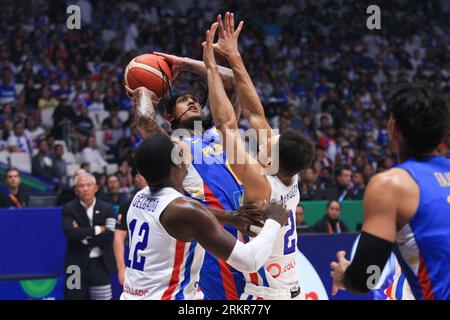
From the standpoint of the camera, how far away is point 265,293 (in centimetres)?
494

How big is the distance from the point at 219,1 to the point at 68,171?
8.69 meters

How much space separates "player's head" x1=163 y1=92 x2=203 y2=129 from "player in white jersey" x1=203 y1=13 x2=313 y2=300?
382 mm

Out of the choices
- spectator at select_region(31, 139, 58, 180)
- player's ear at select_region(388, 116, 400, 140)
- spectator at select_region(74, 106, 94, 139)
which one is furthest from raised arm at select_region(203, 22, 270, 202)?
spectator at select_region(74, 106, 94, 139)

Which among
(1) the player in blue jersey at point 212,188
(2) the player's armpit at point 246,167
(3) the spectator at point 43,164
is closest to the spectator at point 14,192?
(3) the spectator at point 43,164

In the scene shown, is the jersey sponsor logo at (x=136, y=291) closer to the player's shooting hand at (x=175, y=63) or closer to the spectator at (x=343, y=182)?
the player's shooting hand at (x=175, y=63)

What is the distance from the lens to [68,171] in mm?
12656

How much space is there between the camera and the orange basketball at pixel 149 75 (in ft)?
17.4

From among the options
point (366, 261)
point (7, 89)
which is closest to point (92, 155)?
point (7, 89)

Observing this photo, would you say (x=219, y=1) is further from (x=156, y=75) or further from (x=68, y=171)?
(x=156, y=75)

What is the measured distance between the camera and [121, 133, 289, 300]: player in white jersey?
3.81m

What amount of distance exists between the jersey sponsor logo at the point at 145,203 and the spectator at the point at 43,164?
28.0 feet

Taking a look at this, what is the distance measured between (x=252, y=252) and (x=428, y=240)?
103 centimetres

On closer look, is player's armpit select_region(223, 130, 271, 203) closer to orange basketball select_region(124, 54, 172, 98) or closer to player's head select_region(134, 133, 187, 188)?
player's head select_region(134, 133, 187, 188)
